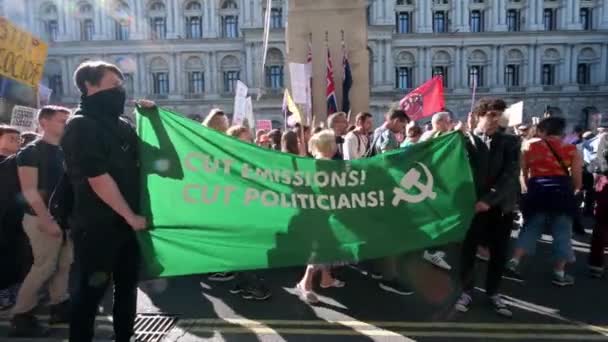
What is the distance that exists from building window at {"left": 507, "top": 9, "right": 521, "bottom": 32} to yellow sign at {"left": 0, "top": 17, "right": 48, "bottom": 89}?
52797 millimetres

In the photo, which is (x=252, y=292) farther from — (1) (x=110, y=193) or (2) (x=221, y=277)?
(1) (x=110, y=193)

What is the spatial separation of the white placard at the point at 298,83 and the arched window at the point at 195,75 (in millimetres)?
44352

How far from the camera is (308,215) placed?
12.6ft

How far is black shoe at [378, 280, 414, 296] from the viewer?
487 centimetres

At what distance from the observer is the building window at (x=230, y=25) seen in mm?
50781

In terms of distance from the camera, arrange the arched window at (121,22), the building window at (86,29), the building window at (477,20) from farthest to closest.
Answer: the building window at (86,29) → the arched window at (121,22) → the building window at (477,20)

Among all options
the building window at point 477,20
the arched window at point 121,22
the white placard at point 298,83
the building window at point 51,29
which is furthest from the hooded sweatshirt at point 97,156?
the building window at point 51,29

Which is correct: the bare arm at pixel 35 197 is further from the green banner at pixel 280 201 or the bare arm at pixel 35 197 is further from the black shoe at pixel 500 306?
the black shoe at pixel 500 306

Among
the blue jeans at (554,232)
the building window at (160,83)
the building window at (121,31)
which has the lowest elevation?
the blue jeans at (554,232)

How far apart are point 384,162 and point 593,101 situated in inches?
2098

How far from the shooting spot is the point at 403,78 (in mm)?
50000

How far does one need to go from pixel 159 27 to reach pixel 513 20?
38745mm

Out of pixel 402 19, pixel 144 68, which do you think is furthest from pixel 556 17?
pixel 144 68

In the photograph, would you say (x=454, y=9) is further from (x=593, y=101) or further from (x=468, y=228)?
(x=468, y=228)
